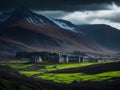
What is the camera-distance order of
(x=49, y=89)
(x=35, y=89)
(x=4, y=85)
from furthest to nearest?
(x=49, y=89) < (x=35, y=89) < (x=4, y=85)

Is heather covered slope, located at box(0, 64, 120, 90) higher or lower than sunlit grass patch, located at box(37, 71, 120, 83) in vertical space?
lower

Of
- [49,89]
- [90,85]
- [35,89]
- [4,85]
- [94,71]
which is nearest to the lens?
[4,85]

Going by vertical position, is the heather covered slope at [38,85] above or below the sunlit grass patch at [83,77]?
below

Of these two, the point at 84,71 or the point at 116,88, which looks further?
the point at 84,71

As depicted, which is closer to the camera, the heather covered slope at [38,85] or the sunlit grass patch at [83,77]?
the heather covered slope at [38,85]

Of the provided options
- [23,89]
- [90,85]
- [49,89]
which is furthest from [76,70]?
[23,89]

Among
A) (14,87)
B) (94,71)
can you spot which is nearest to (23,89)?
(14,87)

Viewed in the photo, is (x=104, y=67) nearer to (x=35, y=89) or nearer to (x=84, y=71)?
(x=84, y=71)

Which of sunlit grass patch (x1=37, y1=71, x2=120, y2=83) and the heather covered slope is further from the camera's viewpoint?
sunlit grass patch (x1=37, y1=71, x2=120, y2=83)

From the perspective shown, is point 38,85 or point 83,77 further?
point 83,77

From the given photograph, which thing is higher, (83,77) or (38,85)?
(83,77)
